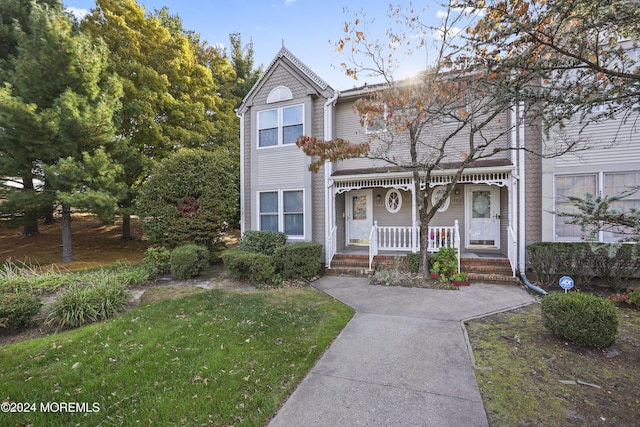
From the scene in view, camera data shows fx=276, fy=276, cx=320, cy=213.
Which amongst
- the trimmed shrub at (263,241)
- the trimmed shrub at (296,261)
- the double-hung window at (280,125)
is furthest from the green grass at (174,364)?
the double-hung window at (280,125)

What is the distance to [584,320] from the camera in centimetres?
401

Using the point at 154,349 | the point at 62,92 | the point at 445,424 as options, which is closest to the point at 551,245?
the point at 445,424

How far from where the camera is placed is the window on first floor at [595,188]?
725cm

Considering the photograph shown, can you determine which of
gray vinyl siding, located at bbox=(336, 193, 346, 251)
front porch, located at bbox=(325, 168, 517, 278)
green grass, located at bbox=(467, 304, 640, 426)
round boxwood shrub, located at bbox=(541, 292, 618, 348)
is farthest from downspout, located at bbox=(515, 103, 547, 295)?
gray vinyl siding, located at bbox=(336, 193, 346, 251)

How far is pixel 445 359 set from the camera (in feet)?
12.6

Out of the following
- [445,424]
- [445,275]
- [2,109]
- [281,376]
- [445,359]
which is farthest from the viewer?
[2,109]

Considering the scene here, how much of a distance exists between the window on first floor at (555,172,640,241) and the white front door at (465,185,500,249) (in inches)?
79.1

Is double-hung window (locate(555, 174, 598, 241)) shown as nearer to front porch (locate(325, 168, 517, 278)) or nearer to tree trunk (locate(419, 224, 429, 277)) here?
front porch (locate(325, 168, 517, 278))

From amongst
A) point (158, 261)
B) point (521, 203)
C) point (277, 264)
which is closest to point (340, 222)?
point (277, 264)

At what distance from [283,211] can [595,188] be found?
9.54 m

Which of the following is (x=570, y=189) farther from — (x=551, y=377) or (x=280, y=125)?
(x=280, y=125)

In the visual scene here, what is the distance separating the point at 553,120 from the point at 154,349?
642cm

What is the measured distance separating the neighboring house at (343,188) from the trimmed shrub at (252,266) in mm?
2291

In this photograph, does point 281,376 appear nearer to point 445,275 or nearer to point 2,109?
point 445,275
